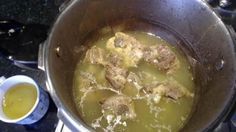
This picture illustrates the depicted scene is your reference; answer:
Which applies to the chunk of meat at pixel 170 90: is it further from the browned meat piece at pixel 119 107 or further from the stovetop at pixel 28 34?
the stovetop at pixel 28 34

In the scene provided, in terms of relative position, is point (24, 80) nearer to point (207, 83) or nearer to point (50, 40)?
point (50, 40)

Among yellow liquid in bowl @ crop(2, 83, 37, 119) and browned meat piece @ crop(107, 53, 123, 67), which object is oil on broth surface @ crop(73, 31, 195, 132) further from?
yellow liquid in bowl @ crop(2, 83, 37, 119)

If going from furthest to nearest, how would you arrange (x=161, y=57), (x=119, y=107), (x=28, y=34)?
(x=28, y=34) < (x=161, y=57) < (x=119, y=107)

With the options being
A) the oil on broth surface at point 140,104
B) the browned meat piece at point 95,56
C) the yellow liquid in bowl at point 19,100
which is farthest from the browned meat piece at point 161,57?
the yellow liquid in bowl at point 19,100

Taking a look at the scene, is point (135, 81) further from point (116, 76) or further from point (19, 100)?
point (19, 100)

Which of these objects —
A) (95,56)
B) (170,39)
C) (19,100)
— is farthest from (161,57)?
(19,100)

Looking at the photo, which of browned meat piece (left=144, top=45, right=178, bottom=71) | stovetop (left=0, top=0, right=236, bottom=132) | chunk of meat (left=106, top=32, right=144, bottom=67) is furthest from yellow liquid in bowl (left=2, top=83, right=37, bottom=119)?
browned meat piece (left=144, top=45, right=178, bottom=71)
